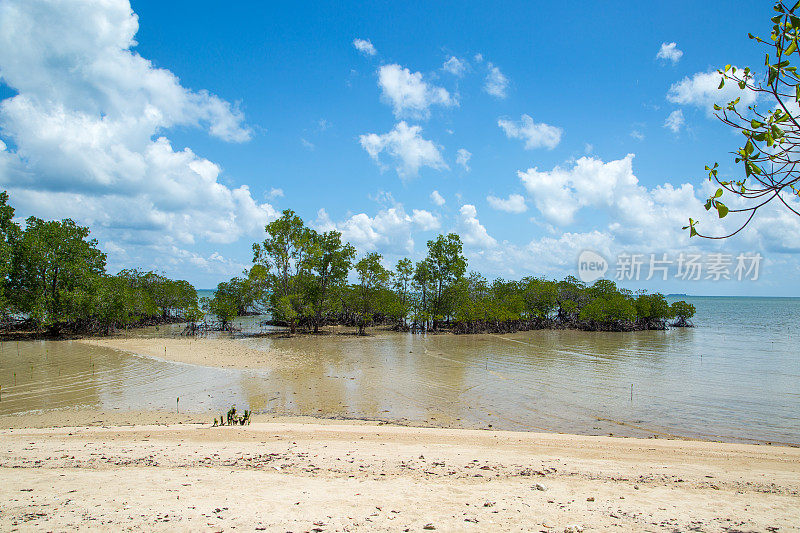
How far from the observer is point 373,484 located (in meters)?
5.97

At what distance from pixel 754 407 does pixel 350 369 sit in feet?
51.0

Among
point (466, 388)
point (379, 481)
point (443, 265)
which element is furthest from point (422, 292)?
point (379, 481)

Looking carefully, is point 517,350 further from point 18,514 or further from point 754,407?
point 18,514

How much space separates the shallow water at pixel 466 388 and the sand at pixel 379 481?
2.55 m

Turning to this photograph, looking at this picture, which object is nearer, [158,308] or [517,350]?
[517,350]

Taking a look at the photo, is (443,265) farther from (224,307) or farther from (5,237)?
(5,237)

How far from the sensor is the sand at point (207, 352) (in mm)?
20953

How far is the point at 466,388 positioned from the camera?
52.5 feet

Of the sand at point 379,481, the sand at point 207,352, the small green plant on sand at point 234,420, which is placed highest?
the sand at point 379,481

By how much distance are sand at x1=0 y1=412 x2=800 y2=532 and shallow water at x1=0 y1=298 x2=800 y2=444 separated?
8.38 feet

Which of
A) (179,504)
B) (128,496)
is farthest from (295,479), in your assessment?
(128,496)

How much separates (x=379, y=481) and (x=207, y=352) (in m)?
21.5

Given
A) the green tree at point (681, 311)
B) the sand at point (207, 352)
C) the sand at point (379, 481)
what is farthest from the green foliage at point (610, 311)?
the sand at point (379, 481)

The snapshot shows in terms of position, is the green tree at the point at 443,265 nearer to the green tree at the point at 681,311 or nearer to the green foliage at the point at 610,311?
the green foliage at the point at 610,311
